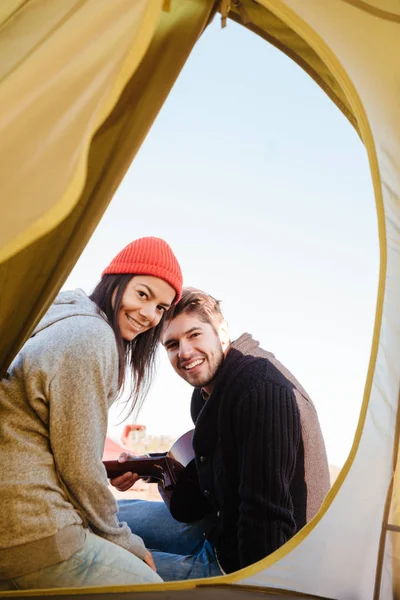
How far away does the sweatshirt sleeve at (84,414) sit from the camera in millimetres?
1445

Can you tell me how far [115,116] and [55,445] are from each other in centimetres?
79

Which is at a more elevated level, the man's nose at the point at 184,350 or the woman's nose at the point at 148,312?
the woman's nose at the point at 148,312

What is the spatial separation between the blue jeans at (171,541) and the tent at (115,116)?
0.33 m

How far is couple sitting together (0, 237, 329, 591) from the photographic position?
1408 millimetres

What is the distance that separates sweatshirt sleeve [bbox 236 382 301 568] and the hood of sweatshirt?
48 centimetres

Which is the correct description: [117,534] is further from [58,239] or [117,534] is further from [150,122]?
[150,122]

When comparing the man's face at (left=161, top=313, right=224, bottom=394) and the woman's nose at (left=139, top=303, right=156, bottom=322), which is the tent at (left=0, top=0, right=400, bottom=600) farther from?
the man's face at (left=161, top=313, right=224, bottom=394)

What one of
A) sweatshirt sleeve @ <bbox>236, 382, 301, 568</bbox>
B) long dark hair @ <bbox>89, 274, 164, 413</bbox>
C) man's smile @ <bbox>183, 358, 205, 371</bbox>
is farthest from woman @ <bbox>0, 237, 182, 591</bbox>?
man's smile @ <bbox>183, 358, 205, 371</bbox>

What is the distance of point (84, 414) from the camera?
4.81 ft

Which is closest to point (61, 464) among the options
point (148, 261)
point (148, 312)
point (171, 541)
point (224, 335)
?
point (148, 312)

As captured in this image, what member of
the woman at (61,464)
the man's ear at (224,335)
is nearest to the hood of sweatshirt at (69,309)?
the woman at (61,464)

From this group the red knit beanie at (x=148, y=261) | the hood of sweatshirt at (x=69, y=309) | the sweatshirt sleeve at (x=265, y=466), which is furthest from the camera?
the red knit beanie at (x=148, y=261)

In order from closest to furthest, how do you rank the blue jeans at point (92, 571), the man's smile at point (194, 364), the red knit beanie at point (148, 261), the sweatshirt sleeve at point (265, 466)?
the blue jeans at point (92, 571), the sweatshirt sleeve at point (265, 466), the red knit beanie at point (148, 261), the man's smile at point (194, 364)

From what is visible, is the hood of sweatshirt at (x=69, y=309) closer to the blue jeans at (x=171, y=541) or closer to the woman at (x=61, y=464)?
the woman at (x=61, y=464)
